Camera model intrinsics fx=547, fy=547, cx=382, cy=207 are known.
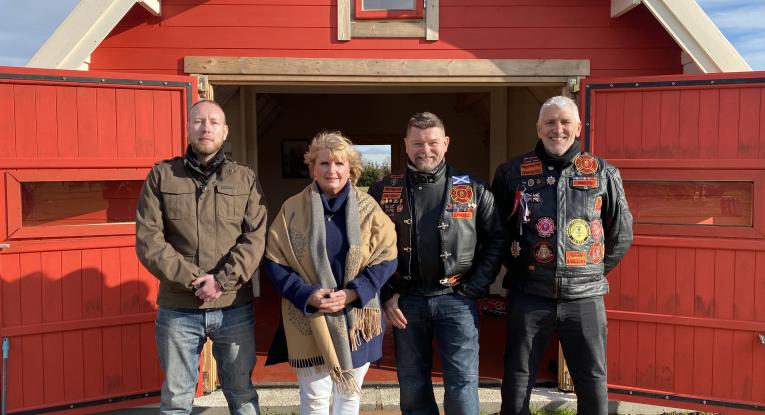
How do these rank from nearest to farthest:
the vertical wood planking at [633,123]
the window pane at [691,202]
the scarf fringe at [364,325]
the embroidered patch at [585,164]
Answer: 1. the scarf fringe at [364,325]
2. the embroidered patch at [585,164]
3. the window pane at [691,202]
4. the vertical wood planking at [633,123]

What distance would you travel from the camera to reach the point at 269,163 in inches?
410

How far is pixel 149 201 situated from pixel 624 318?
2995 mm

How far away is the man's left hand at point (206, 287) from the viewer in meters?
2.47

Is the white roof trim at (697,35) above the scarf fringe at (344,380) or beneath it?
above

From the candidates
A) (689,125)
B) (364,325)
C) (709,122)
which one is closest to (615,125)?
(689,125)

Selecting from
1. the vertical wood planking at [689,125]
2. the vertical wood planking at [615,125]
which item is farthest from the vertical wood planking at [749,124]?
the vertical wood planking at [615,125]

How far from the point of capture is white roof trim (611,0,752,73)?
3.44 meters

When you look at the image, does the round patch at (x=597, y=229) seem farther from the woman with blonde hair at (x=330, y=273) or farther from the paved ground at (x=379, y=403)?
the paved ground at (x=379, y=403)

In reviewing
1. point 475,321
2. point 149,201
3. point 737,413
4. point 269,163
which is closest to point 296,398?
point 475,321

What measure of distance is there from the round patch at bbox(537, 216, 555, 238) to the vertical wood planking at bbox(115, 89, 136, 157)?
8.16 ft

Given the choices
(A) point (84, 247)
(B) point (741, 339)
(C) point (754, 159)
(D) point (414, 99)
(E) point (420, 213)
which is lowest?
(B) point (741, 339)

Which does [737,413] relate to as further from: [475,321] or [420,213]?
[420,213]

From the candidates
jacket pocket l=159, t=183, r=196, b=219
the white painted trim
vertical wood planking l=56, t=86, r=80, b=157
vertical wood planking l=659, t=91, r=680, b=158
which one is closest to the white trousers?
jacket pocket l=159, t=183, r=196, b=219

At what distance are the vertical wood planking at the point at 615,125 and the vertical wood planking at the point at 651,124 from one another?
133mm
